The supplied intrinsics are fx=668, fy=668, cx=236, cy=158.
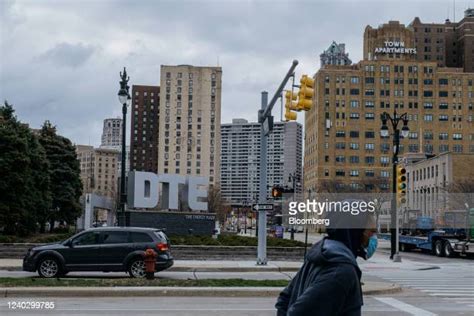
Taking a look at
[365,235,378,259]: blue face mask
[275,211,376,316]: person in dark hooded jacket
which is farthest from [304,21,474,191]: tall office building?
[275,211,376,316]: person in dark hooded jacket

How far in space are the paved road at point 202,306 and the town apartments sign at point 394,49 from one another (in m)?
→ 153

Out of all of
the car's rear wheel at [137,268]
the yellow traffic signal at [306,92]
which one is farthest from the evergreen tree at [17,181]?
the yellow traffic signal at [306,92]

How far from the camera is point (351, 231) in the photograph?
4430 mm

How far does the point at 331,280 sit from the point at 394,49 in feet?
549

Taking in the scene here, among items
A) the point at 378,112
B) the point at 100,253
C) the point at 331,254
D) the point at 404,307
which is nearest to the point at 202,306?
the point at 404,307

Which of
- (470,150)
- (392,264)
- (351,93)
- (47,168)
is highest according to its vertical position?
(351,93)

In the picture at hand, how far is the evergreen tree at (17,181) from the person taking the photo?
40.7 metres

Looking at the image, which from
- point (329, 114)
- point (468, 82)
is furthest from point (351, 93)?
point (468, 82)

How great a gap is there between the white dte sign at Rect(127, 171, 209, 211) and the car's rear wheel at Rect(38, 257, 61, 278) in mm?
16822

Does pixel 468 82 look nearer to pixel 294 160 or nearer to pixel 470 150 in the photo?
pixel 470 150

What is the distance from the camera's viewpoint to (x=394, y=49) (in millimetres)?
164500

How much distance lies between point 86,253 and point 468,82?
153135 mm

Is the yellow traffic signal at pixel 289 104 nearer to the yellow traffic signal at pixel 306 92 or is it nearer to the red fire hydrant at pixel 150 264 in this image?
the yellow traffic signal at pixel 306 92

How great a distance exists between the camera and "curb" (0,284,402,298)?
1675 cm
